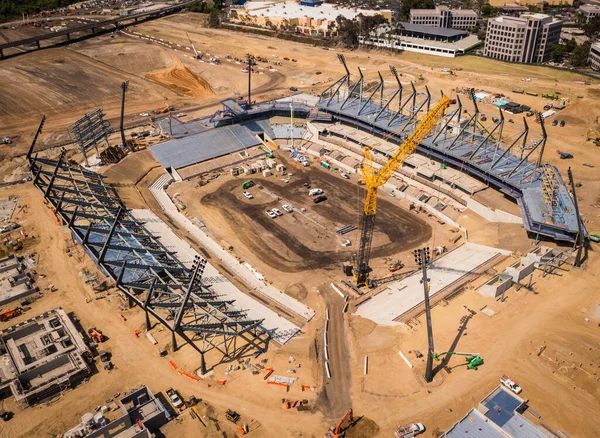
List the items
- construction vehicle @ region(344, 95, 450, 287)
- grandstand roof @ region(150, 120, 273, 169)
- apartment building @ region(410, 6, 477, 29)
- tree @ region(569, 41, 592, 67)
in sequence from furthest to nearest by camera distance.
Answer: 1. apartment building @ region(410, 6, 477, 29)
2. tree @ region(569, 41, 592, 67)
3. grandstand roof @ region(150, 120, 273, 169)
4. construction vehicle @ region(344, 95, 450, 287)

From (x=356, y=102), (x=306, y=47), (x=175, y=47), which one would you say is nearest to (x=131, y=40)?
(x=175, y=47)

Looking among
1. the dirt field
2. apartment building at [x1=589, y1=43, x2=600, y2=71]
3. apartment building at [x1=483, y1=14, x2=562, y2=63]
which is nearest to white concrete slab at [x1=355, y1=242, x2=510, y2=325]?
the dirt field

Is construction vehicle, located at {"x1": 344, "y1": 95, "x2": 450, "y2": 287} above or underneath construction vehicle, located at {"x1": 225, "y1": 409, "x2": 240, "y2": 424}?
above

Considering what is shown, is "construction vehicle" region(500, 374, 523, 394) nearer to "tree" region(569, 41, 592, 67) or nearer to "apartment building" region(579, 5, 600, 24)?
"tree" region(569, 41, 592, 67)

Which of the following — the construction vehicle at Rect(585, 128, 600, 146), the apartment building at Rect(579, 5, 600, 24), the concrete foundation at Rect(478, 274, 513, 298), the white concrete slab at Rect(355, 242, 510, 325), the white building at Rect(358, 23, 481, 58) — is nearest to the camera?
the white concrete slab at Rect(355, 242, 510, 325)

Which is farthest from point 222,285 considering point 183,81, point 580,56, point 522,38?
point 580,56

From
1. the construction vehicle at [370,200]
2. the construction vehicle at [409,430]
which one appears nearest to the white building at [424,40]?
the construction vehicle at [370,200]
